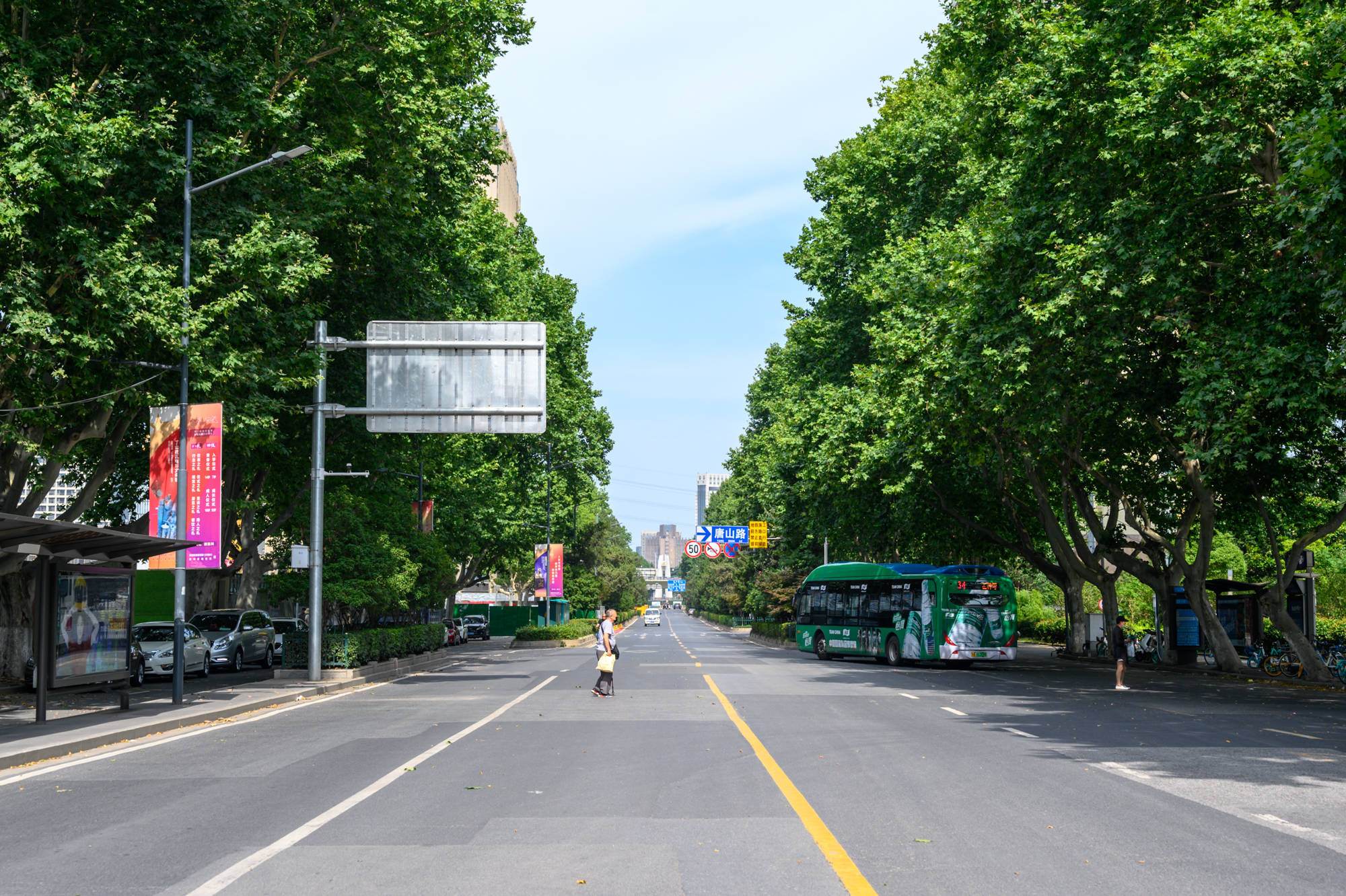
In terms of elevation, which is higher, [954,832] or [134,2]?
[134,2]

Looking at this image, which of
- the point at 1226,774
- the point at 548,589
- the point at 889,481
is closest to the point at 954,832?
the point at 1226,774

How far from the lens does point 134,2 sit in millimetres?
20203

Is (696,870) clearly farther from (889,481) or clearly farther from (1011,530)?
(1011,530)

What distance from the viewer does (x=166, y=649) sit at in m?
30.8

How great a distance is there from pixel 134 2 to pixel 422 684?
1536 centimetres

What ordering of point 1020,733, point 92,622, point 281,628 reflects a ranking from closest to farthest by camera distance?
point 1020,733
point 92,622
point 281,628

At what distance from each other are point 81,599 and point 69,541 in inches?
165

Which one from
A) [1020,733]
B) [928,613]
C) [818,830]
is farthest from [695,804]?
[928,613]

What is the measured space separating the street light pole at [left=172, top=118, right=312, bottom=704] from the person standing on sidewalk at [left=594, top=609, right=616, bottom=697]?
24.1 ft

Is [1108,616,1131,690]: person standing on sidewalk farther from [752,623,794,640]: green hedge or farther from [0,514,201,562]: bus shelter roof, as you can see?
[752,623,794,640]: green hedge

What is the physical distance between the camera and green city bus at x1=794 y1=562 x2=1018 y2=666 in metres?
37.4

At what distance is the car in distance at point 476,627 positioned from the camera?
2820 inches

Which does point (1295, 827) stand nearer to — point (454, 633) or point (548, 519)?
point (454, 633)

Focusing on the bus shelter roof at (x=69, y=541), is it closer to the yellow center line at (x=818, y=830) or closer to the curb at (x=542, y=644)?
the yellow center line at (x=818, y=830)
